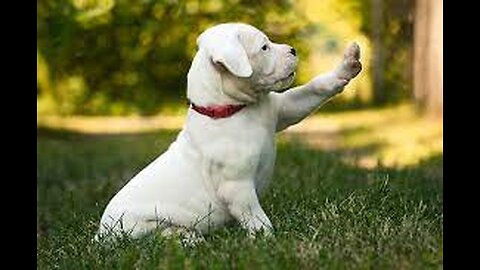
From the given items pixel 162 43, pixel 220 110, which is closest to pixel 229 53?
pixel 220 110

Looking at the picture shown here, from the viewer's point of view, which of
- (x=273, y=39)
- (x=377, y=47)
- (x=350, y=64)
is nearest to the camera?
(x=350, y=64)

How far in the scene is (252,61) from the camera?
4.70 metres

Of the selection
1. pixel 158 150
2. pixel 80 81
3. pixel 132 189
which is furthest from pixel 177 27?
pixel 132 189

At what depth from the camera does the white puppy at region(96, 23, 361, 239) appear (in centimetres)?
467

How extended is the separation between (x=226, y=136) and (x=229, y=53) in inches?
16.9

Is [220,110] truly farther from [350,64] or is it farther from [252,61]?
[350,64]

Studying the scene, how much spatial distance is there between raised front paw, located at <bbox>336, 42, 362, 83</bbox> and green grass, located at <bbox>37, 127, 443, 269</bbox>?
665 millimetres

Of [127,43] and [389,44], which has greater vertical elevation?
[127,43]

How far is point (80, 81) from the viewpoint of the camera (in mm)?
19531

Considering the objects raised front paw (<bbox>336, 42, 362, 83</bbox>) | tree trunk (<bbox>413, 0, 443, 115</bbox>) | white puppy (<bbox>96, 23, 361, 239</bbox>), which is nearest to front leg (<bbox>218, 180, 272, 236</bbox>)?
white puppy (<bbox>96, 23, 361, 239</bbox>)

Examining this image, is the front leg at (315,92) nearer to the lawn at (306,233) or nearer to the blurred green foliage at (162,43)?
the lawn at (306,233)

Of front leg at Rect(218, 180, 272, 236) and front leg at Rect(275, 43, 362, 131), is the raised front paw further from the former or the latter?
front leg at Rect(218, 180, 272, 236)

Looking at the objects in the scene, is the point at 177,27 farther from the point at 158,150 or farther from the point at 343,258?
the point at 343,258
